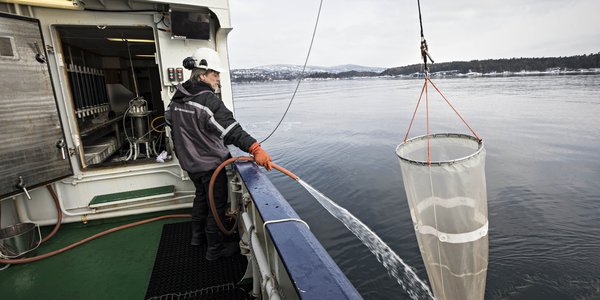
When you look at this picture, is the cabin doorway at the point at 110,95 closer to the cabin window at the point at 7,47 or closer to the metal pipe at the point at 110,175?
the metal pipe at the point at 110,175

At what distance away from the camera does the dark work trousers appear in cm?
259

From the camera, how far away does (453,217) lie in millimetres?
1550

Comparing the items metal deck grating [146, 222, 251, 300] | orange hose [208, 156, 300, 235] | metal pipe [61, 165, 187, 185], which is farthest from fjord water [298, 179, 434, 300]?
metal pipe [61, 165, 187, 185]

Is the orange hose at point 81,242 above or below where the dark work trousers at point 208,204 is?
below

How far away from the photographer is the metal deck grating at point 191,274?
2291mm

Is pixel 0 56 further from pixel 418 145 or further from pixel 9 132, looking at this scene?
pixel 418 145

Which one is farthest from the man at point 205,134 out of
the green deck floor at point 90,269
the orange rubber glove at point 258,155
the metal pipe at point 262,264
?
the green deck floor at point 90,269

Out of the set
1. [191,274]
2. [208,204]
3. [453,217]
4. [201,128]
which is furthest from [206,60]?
[453,217]

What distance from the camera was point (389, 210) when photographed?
6.99 m

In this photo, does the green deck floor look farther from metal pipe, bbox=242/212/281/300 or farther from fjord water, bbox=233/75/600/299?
fjord water, bbox=233/75/600/299

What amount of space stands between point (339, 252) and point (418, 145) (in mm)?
4165

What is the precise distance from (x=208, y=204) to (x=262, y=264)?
3.83ft

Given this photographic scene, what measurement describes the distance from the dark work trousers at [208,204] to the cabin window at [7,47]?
6.20 feet

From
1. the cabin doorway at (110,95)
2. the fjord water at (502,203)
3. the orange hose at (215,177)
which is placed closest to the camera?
the orange hose at (215,177)
